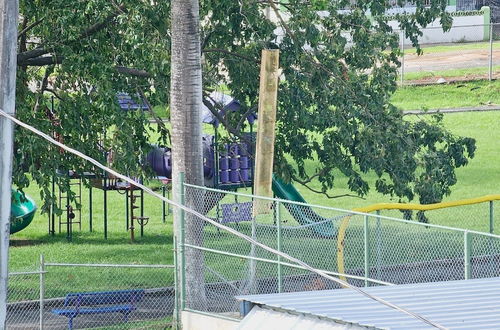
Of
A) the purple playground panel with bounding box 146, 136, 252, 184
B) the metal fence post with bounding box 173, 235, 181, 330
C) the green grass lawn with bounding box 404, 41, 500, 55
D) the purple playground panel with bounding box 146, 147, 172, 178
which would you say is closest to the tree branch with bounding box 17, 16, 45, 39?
the purple playground panel with bounding box 146, 136, 252, 184

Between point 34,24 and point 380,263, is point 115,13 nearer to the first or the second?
point 34,24

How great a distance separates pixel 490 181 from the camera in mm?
33344

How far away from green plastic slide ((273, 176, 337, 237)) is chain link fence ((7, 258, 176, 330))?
7.55ft

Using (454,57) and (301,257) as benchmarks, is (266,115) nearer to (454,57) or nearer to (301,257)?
(301,257)

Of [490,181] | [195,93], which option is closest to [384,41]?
[195,93]

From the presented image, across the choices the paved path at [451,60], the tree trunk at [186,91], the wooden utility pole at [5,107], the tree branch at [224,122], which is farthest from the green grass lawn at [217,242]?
the paved path at [451,60]

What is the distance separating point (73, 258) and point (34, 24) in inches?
195

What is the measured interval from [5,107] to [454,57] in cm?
3676

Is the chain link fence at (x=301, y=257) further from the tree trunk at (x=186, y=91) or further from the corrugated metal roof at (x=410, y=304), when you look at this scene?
the corrugated metal roof at (x=410, y=304)

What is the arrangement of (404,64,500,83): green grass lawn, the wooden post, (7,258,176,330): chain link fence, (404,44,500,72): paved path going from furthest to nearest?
(404,44,500,72): paved path
(404,64,500,83): green grass lawn
(7,258,176,330): chain link fence
the wooden post

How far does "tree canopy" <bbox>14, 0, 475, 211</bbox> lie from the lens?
2159 centimetres

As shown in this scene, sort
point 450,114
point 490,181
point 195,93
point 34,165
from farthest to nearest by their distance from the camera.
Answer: point 450,114 < point 490,181 < point 34,165 < point 195,93

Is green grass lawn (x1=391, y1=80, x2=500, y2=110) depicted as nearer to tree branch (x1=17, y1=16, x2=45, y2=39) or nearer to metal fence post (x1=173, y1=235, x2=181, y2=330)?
tree branch (x1=17, y1=16, x2=45, y2=39)

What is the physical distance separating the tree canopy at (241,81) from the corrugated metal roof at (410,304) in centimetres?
939
